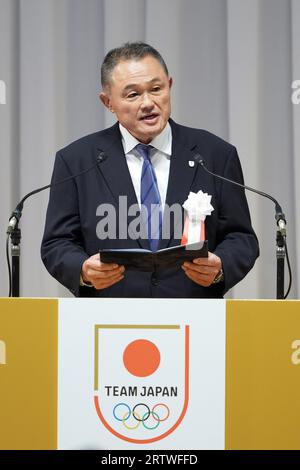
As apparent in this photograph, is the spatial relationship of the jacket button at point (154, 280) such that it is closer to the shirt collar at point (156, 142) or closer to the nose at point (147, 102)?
the shirt collar at point (156, 142)

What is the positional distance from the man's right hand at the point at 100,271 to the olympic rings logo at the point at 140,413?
39 centimetres

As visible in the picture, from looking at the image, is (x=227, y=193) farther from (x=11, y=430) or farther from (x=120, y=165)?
(x=11, y=430)

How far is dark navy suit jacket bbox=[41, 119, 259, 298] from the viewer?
2.24 m

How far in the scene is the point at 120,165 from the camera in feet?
7.80

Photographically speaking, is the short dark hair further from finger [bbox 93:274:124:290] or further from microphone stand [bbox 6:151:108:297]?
finger [bbox 93:274:124:290]

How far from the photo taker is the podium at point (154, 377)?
63.1 inches

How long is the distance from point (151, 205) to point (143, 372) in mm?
796

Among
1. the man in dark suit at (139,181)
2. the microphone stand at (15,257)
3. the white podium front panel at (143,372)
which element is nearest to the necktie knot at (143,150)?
the man in dark suit at (139,181)

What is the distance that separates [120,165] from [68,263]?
1.37 feet

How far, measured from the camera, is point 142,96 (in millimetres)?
2379

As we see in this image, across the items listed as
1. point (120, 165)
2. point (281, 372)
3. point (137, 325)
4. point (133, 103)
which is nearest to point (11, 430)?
point (137, 325)

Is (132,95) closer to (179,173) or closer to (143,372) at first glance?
(179,173)

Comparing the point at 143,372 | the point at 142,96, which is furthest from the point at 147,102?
the point at 143,372
